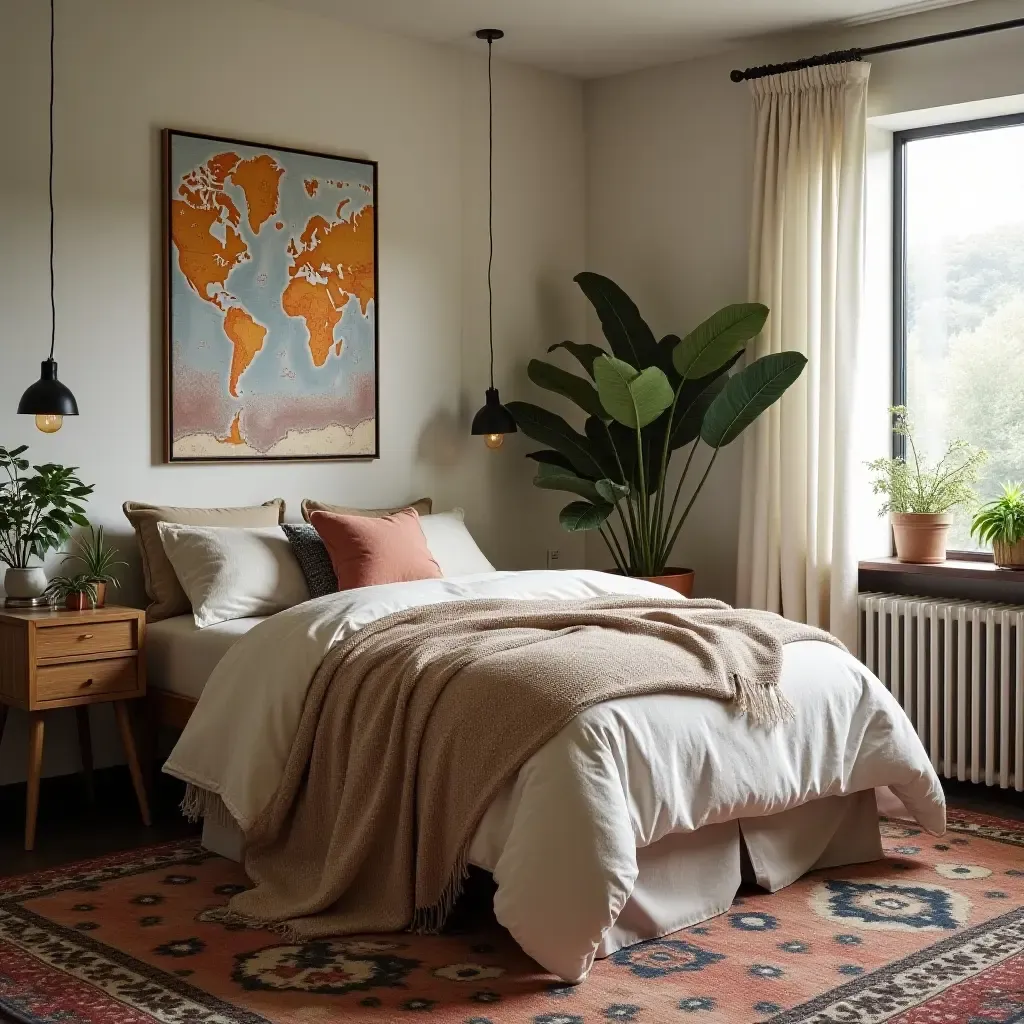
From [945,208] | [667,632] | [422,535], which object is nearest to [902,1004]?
[667,632]

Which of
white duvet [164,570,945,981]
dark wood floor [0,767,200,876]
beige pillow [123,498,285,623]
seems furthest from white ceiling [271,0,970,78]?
dark wood floor [0,767,200,876]

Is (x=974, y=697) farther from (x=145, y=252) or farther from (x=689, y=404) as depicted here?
(x=145, y=252)

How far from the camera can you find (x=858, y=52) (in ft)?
16.6

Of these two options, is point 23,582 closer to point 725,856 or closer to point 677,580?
point 725,856

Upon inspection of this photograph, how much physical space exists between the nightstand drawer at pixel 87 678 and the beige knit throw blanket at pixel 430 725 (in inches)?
33.3

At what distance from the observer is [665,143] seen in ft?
19.3

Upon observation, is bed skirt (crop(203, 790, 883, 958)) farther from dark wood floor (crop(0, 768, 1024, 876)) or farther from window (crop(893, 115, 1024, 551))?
window (crop(893, 115, 1024, 551))

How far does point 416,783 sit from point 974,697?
234 cm

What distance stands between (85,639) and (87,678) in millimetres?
123

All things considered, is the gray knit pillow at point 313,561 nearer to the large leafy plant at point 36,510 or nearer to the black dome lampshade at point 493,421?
the large leafy plant at point 36,510

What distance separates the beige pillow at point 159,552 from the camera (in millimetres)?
4570

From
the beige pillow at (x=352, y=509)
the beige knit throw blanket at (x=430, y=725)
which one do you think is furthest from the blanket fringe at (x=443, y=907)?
the beige pillow at (x=352, y=509)

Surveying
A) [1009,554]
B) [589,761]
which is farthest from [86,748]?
[1009,554]

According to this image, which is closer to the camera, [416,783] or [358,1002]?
[358,1002]
